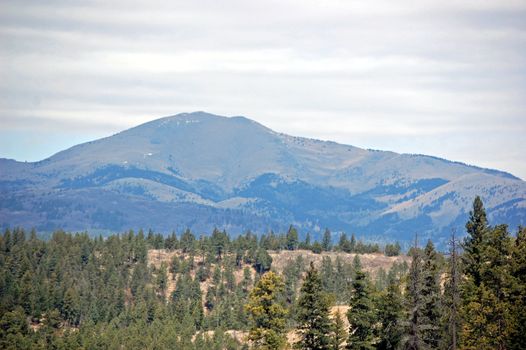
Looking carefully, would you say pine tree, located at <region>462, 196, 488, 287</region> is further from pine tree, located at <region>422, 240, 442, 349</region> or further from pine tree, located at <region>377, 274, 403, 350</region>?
pine tree, located at <region>377, 274, 403, 350</region>

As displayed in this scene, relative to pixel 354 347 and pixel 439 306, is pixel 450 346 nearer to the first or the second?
pixel 439 306

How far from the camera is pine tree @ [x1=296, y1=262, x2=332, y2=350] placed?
87938mm

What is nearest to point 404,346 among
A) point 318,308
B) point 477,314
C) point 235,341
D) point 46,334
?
point 318,308

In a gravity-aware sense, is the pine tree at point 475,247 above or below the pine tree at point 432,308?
above

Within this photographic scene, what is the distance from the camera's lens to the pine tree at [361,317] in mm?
93562

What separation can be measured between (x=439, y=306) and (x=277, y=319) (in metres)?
19.3

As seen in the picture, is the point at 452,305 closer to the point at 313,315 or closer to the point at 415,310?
the point at 415,310

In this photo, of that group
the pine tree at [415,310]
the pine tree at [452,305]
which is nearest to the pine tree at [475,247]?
the pine tree at [452,305]

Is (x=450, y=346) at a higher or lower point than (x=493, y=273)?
lower

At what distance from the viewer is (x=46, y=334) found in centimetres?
19600

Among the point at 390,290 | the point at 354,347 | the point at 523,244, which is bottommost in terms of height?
the point at 354,347

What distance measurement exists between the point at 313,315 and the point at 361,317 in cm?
808

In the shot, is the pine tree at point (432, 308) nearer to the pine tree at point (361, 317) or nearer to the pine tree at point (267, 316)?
the pine tree at point (361, 317)

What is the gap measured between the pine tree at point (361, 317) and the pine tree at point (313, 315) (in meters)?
5.66
